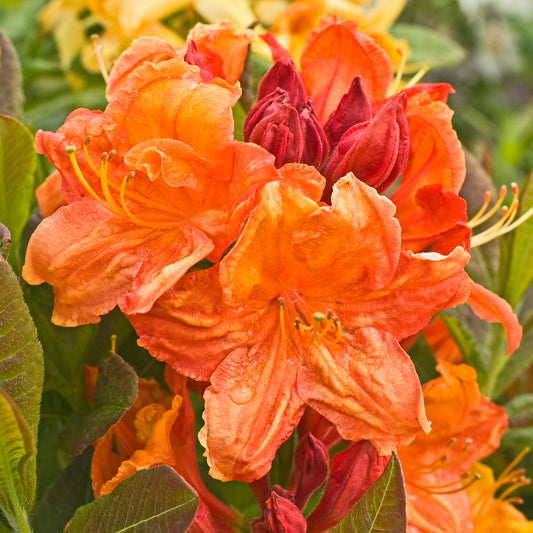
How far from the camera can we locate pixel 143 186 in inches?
32.3

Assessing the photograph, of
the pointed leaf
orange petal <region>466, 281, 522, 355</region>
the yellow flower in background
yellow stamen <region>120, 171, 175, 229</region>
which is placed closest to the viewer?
the pointed leaf

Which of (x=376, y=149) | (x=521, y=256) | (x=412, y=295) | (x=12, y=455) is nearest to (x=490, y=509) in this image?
(x=521, y=256)

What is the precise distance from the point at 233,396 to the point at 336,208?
0.20m

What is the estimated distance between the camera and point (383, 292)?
792 millimetres

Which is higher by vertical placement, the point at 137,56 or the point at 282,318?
the point at 137,56

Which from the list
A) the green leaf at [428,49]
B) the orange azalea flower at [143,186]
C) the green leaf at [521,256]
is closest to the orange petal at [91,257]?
the orange azalea flower at [143,186]

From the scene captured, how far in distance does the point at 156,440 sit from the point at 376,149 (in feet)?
1.19

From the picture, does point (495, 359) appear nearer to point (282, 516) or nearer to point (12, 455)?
point (282, 516)

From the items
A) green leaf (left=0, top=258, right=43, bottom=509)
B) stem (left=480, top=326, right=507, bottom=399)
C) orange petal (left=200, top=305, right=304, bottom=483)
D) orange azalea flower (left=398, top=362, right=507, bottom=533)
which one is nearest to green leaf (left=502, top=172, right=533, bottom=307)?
stem (left=480, top=326, right=507, bottom=399)

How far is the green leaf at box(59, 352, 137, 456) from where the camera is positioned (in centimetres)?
82

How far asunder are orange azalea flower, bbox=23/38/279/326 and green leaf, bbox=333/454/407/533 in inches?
10.1

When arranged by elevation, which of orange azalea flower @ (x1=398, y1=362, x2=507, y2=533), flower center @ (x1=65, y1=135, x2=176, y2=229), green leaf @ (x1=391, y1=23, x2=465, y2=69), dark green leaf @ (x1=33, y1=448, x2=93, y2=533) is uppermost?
flower center @ (x1=65, y1=135, x2=176, y2=229)

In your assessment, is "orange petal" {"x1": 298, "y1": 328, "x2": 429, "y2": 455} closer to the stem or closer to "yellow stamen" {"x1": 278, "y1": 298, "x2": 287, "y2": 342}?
"yellow stamen" {"x1": 278, "y1": 298, "x2": 287, "y2": 342}

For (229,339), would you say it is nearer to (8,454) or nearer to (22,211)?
(8,454)
